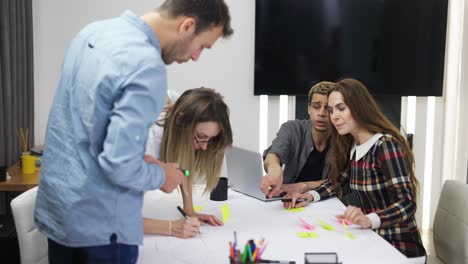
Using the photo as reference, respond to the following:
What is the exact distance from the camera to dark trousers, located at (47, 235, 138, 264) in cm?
A: 126

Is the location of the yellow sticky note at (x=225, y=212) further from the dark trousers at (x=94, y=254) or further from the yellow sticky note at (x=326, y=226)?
the dark trousers at (x=94, y=254)

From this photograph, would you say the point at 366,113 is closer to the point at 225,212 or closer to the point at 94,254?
the point at 225,212

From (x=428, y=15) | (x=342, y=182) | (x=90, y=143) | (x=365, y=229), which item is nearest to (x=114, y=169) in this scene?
(x=90, y=143)

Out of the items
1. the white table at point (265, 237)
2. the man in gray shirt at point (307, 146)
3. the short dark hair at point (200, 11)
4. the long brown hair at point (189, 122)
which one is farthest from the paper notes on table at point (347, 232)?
the short dark hair at point (200, 11)

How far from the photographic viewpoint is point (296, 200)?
2.13 m

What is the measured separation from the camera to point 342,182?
234 centimetres

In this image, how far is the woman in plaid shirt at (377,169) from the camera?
196cm

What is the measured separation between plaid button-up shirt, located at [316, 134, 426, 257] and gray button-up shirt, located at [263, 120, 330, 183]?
531mm

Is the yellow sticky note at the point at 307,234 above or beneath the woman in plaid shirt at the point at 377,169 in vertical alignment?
beneath

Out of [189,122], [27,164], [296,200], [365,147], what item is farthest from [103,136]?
[27,164]

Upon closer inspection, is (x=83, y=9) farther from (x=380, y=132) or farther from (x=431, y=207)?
(x=431, y=207)

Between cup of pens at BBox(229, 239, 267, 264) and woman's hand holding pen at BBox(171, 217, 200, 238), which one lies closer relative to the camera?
cup of pens at BBox(229, 239, 267, 264)

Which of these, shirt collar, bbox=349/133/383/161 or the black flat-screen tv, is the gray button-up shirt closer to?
shirt collar, bbox=349/133/383/161

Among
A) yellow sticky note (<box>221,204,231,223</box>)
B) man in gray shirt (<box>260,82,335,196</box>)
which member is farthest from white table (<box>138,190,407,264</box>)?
man in gray shirt (<box>260,82,335,196</box>)
